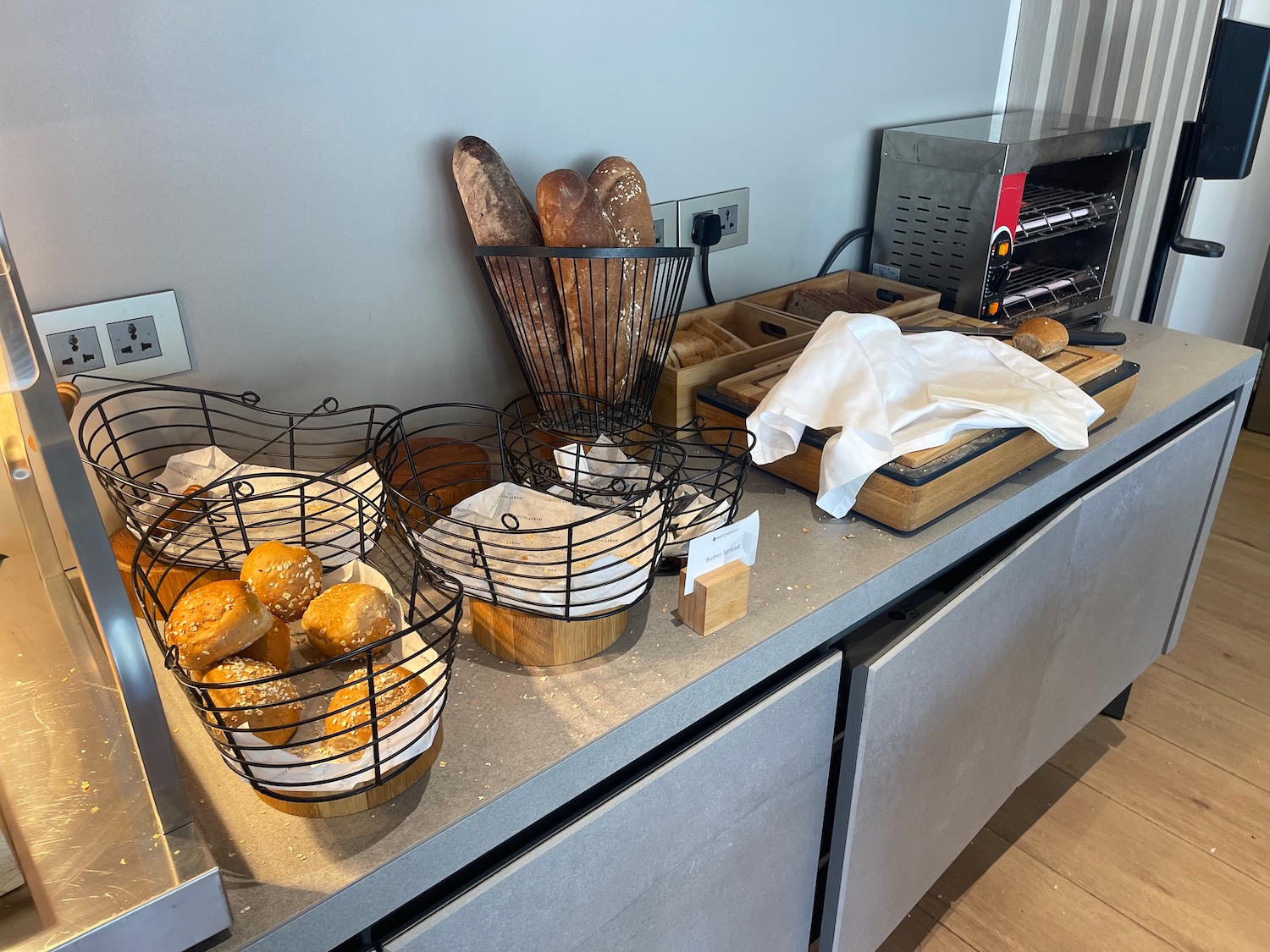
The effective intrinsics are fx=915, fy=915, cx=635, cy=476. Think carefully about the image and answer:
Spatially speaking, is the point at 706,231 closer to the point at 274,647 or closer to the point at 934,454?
the point at 934,454

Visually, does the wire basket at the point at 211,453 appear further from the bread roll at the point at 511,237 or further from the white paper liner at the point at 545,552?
the bread roll at the point at 511,237

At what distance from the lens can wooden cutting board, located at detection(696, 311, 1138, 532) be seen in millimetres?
1051

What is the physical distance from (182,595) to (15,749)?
0.55ft

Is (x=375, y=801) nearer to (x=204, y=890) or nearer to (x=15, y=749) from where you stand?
(x=204, y=890)

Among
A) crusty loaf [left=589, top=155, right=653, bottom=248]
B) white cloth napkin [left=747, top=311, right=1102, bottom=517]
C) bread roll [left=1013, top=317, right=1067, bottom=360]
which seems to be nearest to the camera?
white cloth napkin [left=747, top=311, right=1102, bottom=517]

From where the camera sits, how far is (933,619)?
42.0 inches

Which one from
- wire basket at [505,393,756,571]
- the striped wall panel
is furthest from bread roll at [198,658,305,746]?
the striped wall panel

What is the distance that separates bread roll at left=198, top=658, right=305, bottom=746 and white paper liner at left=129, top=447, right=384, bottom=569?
18 centimetres

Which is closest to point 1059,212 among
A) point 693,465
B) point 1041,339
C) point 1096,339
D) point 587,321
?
point 1096,339

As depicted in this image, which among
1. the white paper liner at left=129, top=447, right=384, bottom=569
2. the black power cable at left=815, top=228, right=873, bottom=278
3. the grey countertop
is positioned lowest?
the grey countertop

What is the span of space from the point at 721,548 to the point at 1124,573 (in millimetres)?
969

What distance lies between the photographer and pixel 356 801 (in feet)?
2.27

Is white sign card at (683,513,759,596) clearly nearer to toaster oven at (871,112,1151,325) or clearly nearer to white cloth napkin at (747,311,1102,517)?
white cloth napkin at (747,311,1102,517)

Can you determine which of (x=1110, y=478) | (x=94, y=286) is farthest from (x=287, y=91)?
(x=1110, y=478)
